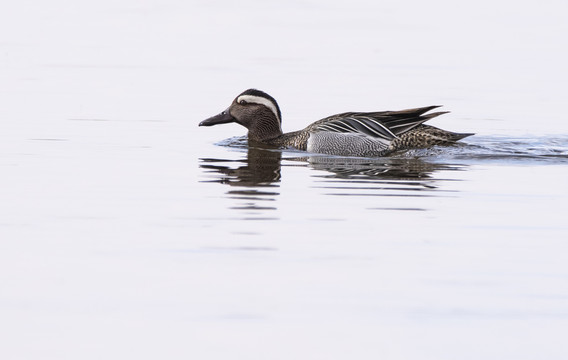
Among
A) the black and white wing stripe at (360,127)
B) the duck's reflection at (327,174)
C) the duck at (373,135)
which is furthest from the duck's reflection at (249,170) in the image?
the black and white wing stripe at (360,127)

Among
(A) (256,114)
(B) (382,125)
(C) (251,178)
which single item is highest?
(A) (256,114)

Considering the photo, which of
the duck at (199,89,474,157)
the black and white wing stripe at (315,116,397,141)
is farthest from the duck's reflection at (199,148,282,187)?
the black and white wing stripe at (315,116,397,141)

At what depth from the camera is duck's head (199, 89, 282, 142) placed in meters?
15.0

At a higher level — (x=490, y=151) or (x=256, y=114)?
(x=256, y=114)

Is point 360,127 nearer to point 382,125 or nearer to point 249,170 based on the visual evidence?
point 382,125

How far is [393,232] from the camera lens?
8172 millimetres

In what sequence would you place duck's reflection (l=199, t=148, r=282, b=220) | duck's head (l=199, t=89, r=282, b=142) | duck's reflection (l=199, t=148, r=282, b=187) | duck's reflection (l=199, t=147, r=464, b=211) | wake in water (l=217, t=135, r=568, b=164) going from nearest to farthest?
duck's reflection (l=199, t=148, r=282, b=220), duck's reflection (l=199, t=147, r=464, b=211), duck's reflection (l=199, t=148, r=282, b=187), wake in water (l=217, t=135, r=568, b=164), duck's head (l=199, t=89, r=282, b=142)

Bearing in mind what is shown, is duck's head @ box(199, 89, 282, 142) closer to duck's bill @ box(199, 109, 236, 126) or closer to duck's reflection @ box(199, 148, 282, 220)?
duck's bill @ box(199, 109, 236, 126)

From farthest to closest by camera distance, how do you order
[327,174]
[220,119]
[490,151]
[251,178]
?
1. [220,119]
2. [490,151]
3. [327,174]
4. [251,178]

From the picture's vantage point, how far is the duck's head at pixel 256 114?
49.3 ft

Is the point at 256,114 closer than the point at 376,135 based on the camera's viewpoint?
No

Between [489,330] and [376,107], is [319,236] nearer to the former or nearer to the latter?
[489,330]

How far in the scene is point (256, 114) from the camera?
15094 millimetres

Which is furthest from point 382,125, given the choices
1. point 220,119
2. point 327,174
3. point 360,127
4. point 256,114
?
point 327,174
